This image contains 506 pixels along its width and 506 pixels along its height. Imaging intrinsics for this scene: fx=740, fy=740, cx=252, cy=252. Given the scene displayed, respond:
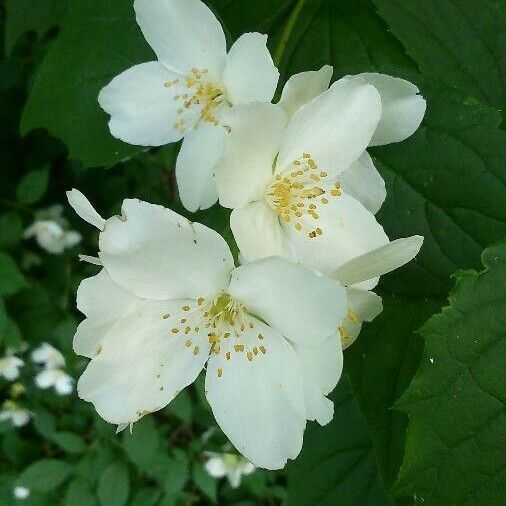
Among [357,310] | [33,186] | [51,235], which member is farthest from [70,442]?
[357,310]

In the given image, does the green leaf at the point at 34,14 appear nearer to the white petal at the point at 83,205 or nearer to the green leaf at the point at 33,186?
the green leaf at the point at 33,186

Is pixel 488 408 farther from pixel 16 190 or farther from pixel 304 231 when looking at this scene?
pixel 16 190

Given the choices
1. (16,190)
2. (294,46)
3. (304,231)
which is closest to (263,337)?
(304,231)

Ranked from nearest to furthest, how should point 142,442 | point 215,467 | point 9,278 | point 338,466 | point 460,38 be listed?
point 460,38 < point 338,466 < point 9,278 < point 142,442 < point 215,467

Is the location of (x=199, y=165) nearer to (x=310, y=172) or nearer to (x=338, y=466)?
(x=310, y=172)

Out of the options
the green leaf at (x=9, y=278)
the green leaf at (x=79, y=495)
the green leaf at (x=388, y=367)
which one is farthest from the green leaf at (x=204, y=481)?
the green leaf at (x=388, y=367)
